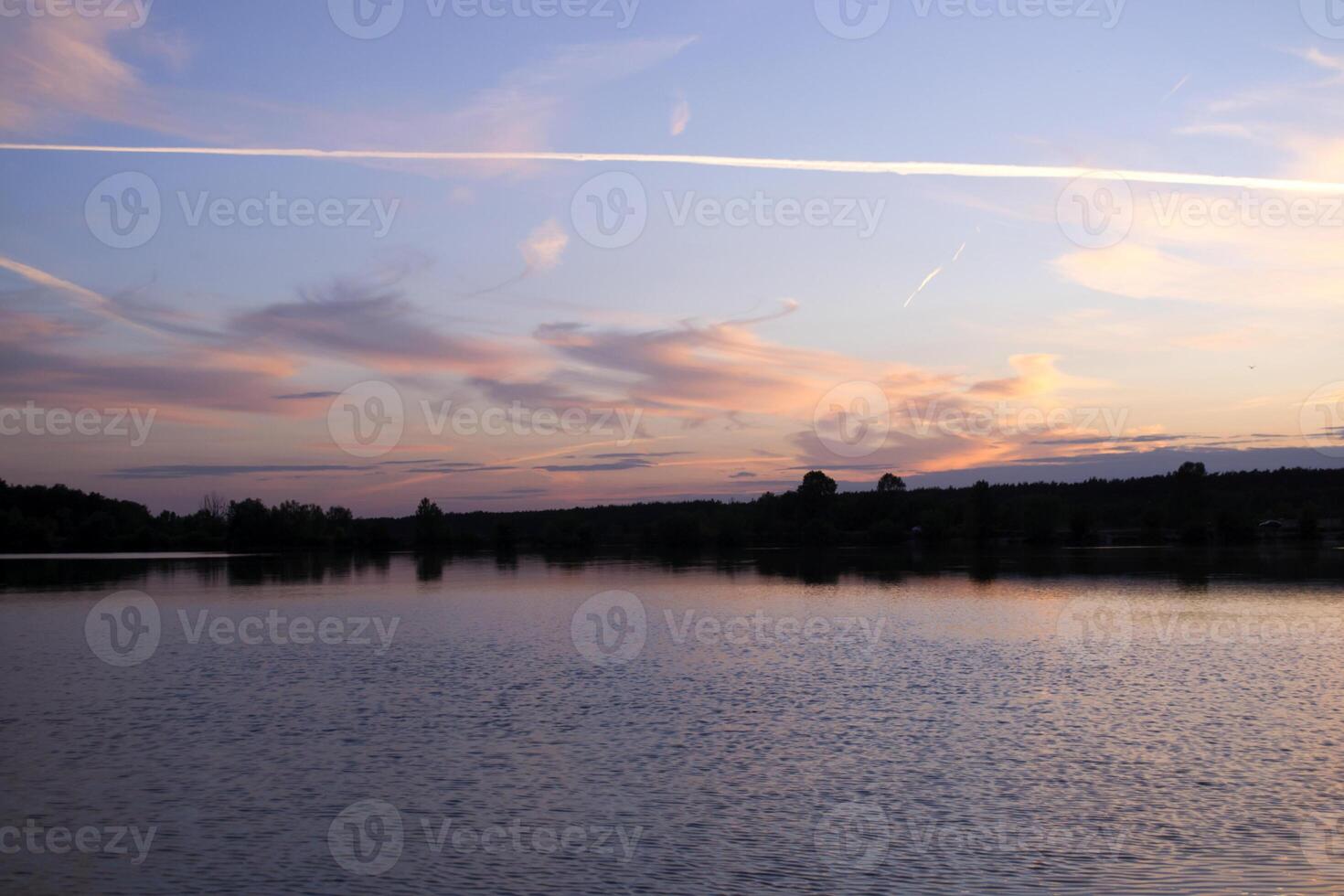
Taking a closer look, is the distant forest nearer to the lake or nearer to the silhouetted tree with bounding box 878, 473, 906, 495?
the silhouetted tree with bounding box 878, 473, 906, 495

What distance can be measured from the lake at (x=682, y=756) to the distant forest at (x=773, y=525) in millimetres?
102422

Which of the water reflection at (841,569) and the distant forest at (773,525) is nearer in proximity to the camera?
the water reflection at (841,569)

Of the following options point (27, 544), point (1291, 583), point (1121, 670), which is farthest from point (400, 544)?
point (1121, 670)

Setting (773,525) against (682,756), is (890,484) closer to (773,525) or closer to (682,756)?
(773,525)

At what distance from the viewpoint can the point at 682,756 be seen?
54.5 feet

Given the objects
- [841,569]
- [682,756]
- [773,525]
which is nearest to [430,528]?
[773,525]

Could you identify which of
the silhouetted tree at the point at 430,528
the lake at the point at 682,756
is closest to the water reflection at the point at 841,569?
the lake at the point at 682,756

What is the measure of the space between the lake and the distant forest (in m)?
102

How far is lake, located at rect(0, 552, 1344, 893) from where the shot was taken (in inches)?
460

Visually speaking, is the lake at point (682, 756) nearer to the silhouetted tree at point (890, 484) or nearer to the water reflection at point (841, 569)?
the water reflection at point (841, 569)

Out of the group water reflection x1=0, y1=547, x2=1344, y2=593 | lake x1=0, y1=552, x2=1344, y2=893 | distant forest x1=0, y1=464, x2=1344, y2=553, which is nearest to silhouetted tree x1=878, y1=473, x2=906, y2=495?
distant forest x1=0, y1=464, x2=1344, y2=553

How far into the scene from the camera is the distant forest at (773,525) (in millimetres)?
132125

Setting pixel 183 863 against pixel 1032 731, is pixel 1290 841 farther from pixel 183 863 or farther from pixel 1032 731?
pixel 183 863

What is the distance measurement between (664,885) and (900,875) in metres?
2.60
